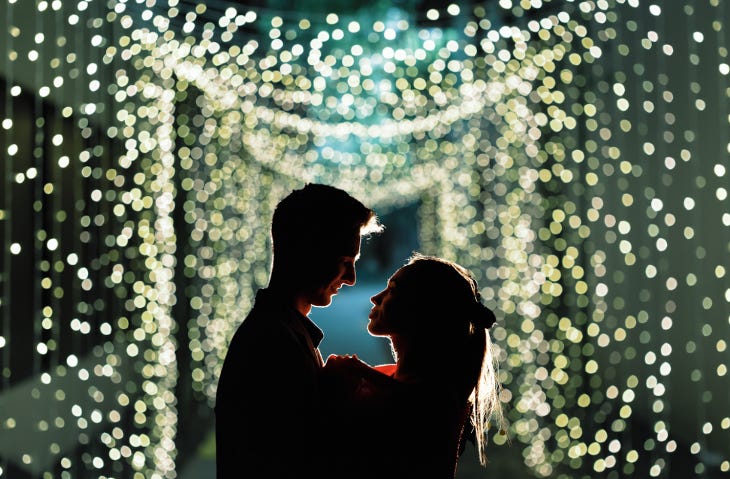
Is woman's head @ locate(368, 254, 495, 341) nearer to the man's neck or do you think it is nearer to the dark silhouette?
the dark silhouette

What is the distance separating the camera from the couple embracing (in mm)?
972

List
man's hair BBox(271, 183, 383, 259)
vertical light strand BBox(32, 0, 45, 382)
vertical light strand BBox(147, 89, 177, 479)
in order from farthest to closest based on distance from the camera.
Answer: vertical light strand BBox(147, 89, 177, 479), vertical light strand BBox(32, 0, 45, 382), man's hair BBox(271, 183, 383, 259)

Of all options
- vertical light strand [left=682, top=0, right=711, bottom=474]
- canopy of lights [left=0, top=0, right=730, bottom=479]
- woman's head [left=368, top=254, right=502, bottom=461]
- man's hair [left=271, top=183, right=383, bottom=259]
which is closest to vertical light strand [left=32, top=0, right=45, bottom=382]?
canopy of lights [left=0, top=0, right=730, bottom=479]

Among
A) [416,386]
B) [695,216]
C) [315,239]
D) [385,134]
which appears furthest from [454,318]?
[385,134]

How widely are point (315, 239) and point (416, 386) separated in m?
0.30

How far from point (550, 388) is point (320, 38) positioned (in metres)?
1.90

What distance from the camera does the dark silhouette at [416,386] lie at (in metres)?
0.98

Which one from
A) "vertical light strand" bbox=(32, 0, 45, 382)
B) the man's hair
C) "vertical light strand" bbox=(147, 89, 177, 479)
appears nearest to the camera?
the man's hair

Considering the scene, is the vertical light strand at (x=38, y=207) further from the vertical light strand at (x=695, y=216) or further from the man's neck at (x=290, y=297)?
the vertical light strand at (x=695, y=216)

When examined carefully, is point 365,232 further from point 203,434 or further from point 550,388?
point 203,434

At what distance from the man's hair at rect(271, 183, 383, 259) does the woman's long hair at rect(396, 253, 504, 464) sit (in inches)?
6.1

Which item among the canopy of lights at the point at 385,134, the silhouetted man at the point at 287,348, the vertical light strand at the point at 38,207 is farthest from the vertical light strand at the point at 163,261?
the silhouetted man at the point at 287,348

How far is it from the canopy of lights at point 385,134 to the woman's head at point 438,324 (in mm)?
1394

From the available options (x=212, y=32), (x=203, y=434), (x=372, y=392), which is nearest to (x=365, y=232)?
(x=372, y=392)
